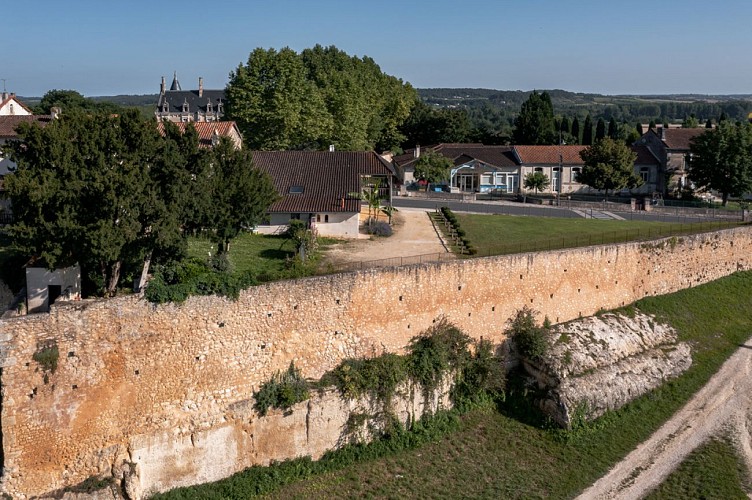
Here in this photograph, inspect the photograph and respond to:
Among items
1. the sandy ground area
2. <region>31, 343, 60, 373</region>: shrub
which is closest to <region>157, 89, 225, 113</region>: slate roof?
the sandy ground area

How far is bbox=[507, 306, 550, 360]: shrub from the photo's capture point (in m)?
25.5

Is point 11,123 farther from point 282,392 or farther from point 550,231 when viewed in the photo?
point 550,231

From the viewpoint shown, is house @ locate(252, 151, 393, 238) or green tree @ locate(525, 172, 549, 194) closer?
house @ locate(252, 151, 393, 238)

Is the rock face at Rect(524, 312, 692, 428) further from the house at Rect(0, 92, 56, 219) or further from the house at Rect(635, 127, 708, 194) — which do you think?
the house at Rect(635, 127, 708, 194)

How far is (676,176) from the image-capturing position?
5522 centimetres

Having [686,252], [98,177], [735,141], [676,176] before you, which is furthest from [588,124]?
[98,177]

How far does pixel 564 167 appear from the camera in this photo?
2141 inches

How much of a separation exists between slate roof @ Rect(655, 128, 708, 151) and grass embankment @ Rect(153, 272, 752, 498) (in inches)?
1295

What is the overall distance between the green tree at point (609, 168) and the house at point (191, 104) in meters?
75.6

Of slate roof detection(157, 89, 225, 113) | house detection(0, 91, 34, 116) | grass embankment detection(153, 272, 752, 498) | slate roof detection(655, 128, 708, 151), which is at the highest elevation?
slate roof detection(157, 89, 225, 113)

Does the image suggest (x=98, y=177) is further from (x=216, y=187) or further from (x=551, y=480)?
(x=551, y=480)

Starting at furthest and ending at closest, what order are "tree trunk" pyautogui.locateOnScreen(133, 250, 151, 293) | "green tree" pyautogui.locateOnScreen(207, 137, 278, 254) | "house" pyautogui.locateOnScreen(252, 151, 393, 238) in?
1. "house" pyautogui.locateOnScreen(252, 151, 393, 238)
2. "green tree" pyautogui.locateOnScreen(207, 137, 278, 254)
3. "tree trunk" pyautogui.locateOnScreen(133, 250, 151, 293)

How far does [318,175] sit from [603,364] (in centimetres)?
1572

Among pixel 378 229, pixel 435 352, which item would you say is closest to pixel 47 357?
pixel 435 352
